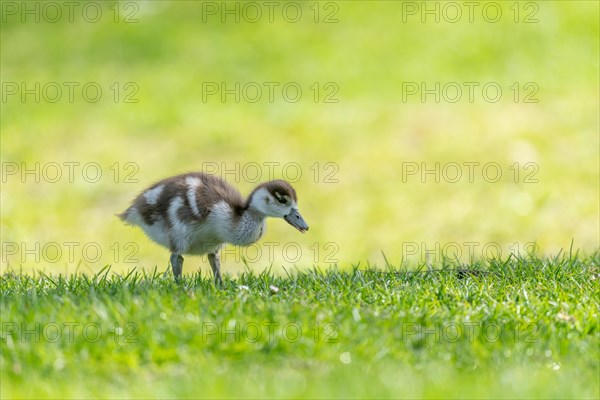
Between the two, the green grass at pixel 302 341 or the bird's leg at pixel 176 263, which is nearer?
Answer: the green grass at pixel 302 341

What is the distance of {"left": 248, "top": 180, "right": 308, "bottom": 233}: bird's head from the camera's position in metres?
8.87

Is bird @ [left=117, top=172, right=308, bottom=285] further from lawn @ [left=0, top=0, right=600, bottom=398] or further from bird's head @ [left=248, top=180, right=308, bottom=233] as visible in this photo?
lawn @ [left=0, top=0, right=600, bottom=398]

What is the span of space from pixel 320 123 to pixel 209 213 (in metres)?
12.1

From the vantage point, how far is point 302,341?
6602mm

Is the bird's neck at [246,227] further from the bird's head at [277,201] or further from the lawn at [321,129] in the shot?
the lawn at [321,129]

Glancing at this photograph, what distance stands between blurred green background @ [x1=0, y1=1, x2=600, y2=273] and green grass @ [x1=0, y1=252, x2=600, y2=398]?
934cm

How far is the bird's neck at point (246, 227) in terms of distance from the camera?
9.04m

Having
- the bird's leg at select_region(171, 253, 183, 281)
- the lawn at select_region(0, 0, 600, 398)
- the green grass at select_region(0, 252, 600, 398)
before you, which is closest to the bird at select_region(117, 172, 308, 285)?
the bird's leg at select_region(171, 253, 183, 281)

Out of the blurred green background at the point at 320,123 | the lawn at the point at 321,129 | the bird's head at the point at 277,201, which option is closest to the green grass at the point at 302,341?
the lawn at the point at 321,129

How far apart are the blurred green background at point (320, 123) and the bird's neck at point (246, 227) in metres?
7.81

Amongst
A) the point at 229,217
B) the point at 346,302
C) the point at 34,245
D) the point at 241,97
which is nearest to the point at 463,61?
the point at 241,97

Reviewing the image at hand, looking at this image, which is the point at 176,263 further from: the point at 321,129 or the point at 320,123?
the point at 320,123

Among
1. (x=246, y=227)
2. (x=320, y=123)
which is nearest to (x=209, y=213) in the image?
(x=246, y=227)

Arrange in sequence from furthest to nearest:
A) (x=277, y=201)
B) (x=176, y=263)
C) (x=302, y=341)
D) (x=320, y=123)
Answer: (x=320, y=123) → (x=176, y=263) → (x=277, y=201) → (x=302, y=341)
